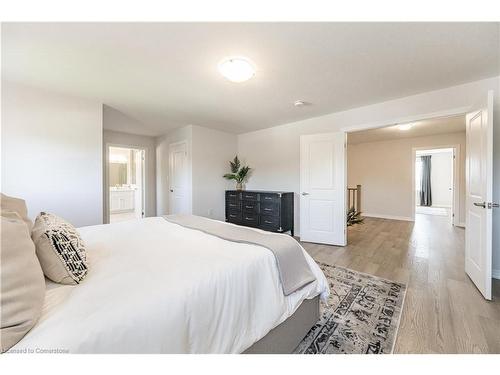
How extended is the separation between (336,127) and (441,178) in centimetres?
808

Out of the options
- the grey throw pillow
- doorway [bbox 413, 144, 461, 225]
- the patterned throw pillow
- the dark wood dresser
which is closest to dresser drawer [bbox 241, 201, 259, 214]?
the dark wood dresser

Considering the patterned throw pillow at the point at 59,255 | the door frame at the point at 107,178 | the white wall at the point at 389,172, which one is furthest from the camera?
the white wall at the point at 389,172

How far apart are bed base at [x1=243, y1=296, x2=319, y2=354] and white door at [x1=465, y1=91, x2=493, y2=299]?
175 cm

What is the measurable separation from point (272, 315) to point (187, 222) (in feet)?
4.23

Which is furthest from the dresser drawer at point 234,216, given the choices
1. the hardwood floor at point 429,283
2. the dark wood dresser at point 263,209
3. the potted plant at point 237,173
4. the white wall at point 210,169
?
the hardwood floor at point 429,283

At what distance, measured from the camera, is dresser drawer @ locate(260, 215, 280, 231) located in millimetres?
3979

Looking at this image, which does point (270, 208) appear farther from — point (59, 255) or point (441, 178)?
point (441, 178)

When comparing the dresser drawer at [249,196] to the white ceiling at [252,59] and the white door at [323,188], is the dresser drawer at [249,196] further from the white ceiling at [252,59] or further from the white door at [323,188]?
the white ceiling at [252,59]

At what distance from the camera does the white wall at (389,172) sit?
18.1 ft

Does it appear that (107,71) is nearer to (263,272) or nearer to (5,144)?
(5,144)

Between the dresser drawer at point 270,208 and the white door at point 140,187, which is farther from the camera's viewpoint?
the white door at point 140,187

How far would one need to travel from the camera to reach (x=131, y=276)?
101 centimetres

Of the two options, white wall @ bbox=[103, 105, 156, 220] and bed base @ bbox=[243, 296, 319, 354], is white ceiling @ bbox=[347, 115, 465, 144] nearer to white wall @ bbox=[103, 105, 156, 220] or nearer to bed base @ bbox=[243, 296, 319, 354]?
bed base @ bbox=[243, 296, 319, 354]
